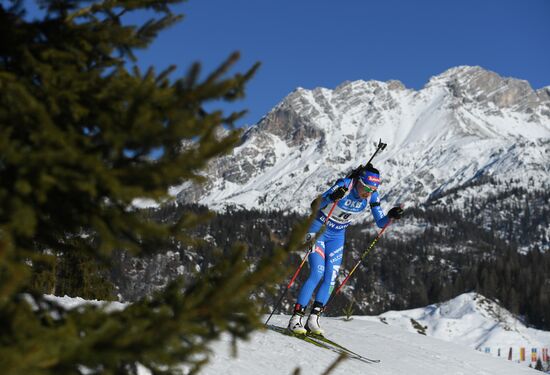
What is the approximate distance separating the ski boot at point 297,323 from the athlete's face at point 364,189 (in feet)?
8.97

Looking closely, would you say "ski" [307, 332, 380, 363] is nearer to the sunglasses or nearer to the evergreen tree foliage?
the sunglasses

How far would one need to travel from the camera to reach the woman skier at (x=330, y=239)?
11.7 m

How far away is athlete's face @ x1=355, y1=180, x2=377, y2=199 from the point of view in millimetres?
12102

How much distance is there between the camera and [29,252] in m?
3.28

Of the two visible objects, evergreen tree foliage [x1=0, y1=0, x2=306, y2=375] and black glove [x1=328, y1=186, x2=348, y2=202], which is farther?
black glove [x1=328, y1=186, x2=348, y2=202]

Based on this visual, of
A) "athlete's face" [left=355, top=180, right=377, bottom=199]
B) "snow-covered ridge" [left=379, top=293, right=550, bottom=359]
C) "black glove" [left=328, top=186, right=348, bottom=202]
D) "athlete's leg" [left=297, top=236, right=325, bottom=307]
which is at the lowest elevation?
"athlete's leg" [left=297, top=236, right=325, bottom=307]

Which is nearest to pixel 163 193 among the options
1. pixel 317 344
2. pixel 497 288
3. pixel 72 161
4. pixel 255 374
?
pixel 72 161

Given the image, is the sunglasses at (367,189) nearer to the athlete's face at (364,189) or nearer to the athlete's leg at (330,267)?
the athlete's face at (364,189)

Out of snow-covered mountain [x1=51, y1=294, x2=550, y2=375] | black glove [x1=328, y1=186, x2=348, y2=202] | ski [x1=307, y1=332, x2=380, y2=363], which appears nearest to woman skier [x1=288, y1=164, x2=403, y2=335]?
black glove [x1=328, y1=186, x2=348, y2=202]

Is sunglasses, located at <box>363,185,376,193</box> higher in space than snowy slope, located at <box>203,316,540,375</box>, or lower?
higher

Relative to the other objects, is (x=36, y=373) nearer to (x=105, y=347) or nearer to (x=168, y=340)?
(x=105, y=347)

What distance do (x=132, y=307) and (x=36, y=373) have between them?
103cm

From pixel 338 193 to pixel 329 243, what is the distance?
51.9 inches

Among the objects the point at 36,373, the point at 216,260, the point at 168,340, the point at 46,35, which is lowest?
the point at 36,373
